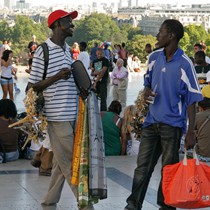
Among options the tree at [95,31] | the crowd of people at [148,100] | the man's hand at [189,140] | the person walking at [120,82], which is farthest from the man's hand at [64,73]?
the tree at [95,31]

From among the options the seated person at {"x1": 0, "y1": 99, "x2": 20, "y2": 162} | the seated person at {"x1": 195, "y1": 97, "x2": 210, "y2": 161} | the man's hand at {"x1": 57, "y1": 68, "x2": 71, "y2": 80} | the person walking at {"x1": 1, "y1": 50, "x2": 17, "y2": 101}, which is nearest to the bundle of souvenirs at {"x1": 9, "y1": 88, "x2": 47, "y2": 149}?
the man's hand at {"x1": 57, "y1": 68, "x2": 71, "y2": 80}

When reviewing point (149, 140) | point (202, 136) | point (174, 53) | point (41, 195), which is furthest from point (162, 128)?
point (202, 136)

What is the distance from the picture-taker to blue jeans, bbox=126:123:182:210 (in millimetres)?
6434

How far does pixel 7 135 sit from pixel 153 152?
3.73 meters

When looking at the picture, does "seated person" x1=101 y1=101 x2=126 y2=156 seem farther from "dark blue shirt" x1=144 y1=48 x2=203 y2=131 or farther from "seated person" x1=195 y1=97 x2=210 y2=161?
"dark blue shirt" x1=144 y1=48 x2=203 y2=131

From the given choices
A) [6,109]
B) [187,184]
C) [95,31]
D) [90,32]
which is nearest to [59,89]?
[187,184]

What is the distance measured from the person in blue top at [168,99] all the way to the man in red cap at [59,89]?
2.04ft

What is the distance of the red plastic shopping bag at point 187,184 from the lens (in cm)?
604

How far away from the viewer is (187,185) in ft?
19.8

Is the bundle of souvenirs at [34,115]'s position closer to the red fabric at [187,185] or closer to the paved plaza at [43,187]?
the paved plaza at [43,187]

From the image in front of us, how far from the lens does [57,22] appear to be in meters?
6.51

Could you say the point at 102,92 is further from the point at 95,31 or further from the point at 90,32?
the point at 95,31

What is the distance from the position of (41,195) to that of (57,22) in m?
2.08

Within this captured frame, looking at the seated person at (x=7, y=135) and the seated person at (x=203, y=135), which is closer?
the seated person at (x=7, y=135)
